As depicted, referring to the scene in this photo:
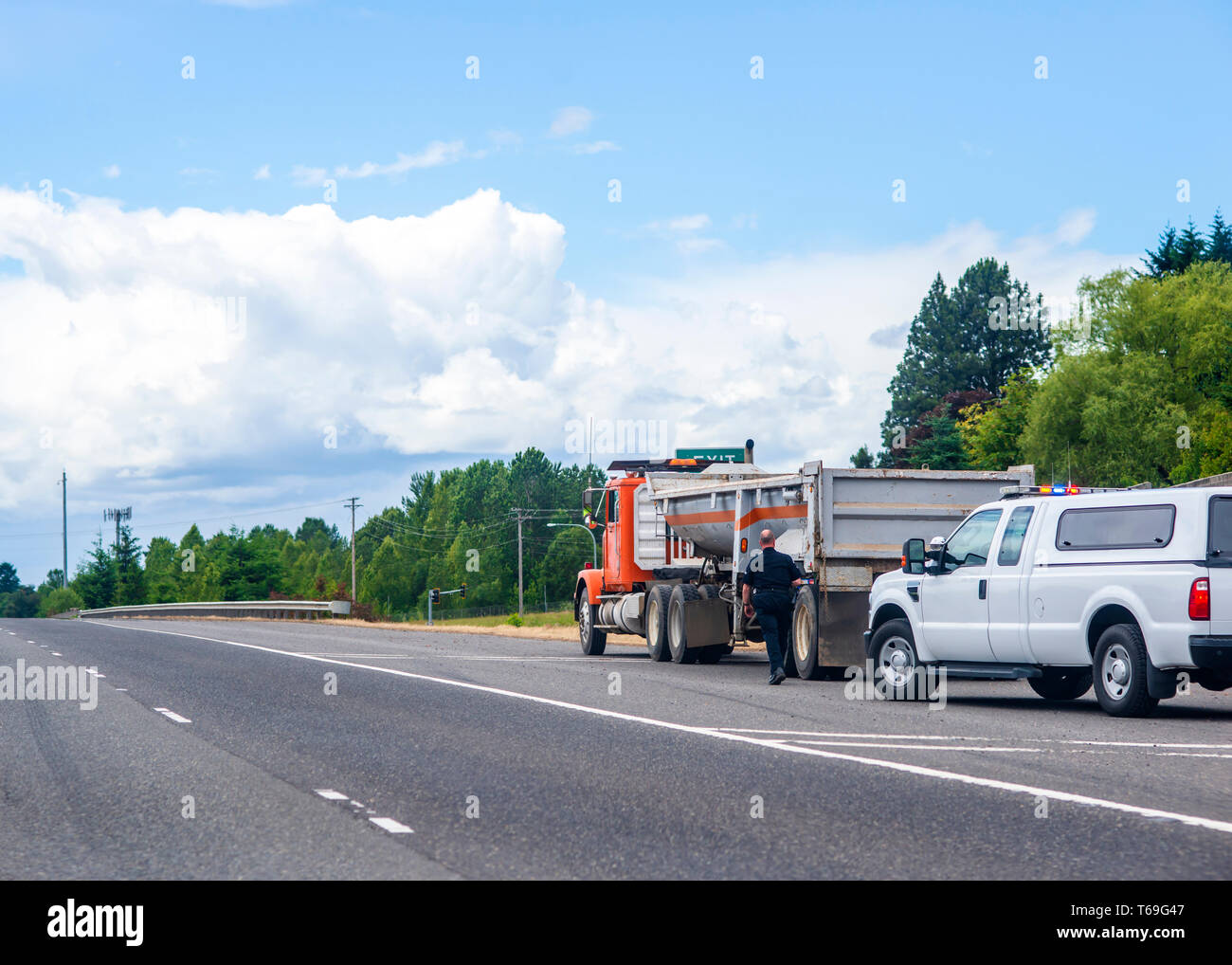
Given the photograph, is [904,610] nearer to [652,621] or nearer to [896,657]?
[896,657]

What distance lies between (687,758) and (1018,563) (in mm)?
5306

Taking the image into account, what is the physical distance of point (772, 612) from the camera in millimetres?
17750

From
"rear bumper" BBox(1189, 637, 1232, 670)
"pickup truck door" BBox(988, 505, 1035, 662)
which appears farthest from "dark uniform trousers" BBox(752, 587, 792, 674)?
"rear bumper" BBox(1189, 637, 1232, 670)

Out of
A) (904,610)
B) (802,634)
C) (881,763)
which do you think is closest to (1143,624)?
(904,610)

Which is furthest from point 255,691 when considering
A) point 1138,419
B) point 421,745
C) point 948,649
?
point 1138,419

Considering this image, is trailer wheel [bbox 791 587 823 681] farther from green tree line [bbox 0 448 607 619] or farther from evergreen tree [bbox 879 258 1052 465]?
green tree line [bbox 0 448 607 619]

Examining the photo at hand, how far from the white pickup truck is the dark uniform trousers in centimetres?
171

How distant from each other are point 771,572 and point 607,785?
8.87 m

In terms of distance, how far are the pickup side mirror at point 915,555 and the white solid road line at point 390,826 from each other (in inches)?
337

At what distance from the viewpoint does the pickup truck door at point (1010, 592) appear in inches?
559

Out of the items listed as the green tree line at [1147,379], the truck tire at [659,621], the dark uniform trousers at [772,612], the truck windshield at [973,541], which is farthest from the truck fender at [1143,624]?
the green tree line at [1147,379]

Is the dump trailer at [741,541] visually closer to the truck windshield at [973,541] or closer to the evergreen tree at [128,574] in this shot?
the truck windshield at [973,541]
